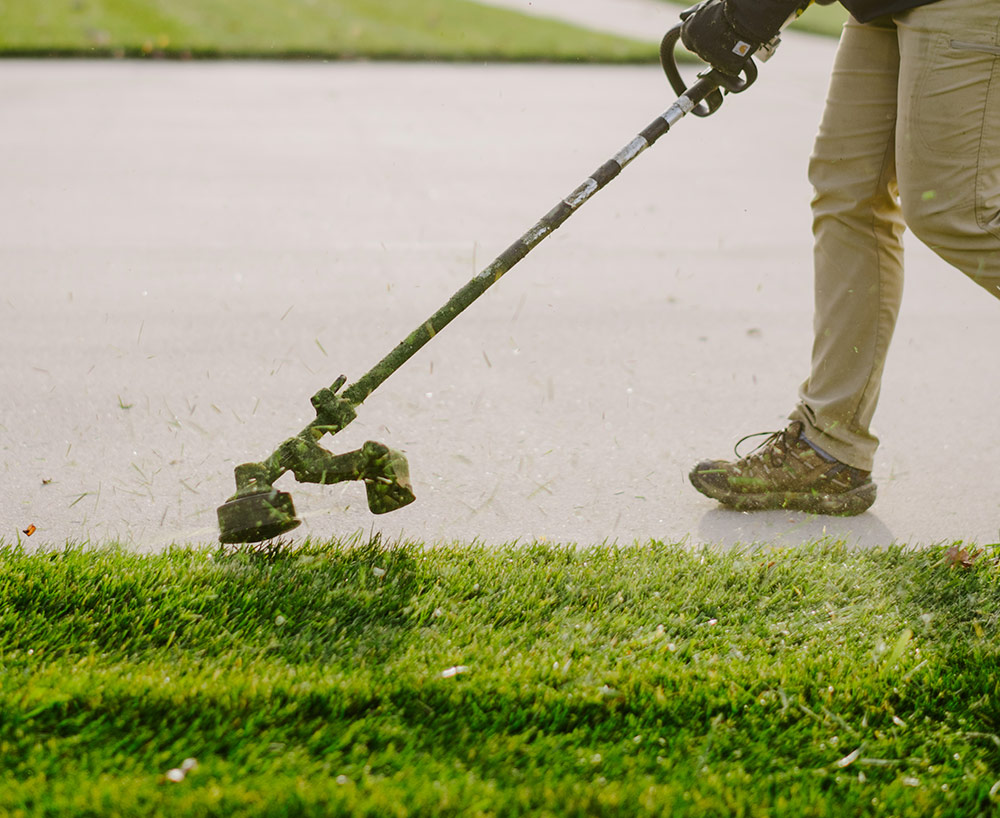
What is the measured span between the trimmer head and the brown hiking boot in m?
1.20

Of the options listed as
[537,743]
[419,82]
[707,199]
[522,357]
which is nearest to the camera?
[537,743]

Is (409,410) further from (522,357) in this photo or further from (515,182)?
(515,182)

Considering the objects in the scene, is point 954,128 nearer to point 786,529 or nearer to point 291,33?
point 786,529

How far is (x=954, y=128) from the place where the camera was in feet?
8.04

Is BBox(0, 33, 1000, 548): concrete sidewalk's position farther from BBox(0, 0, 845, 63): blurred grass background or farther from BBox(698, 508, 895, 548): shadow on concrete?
BBox(0, 0, 845, 63): blurred grass background

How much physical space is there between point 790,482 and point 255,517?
149 cm

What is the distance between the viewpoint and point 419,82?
947cm

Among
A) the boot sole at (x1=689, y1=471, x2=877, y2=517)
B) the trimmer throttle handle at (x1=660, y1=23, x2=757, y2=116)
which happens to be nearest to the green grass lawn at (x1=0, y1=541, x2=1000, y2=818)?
the boot sole at (x1=689, y1=471, x2=877, y2=517)

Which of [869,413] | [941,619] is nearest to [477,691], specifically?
[941,619]

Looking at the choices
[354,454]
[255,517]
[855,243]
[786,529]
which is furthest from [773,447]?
[255,517]

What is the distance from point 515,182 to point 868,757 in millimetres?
4890

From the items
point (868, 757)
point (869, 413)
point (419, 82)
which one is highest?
point (419, 82)

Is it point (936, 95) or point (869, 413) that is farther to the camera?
point (869, 413)

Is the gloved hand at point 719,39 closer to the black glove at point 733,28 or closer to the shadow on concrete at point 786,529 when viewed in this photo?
the black glove at point 733,28
